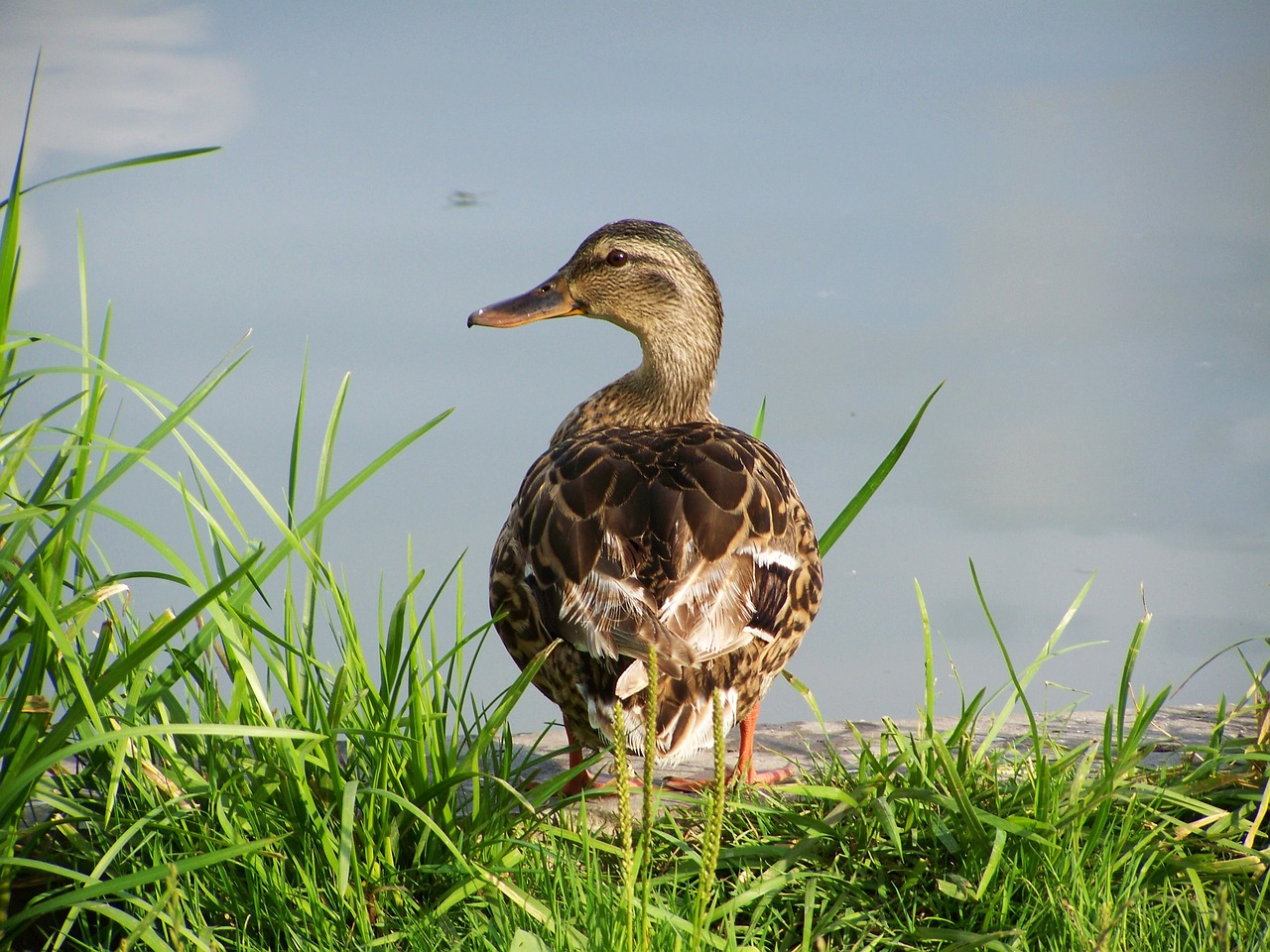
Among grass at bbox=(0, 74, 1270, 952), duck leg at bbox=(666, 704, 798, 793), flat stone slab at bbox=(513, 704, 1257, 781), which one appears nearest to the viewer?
grass at bbox=(0, 74, 1270, 952)

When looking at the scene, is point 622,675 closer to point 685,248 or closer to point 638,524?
point 638,524

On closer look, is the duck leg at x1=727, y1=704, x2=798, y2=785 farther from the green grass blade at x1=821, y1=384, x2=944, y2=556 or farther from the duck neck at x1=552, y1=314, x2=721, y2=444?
the duck neck at x1=552, y1=314, x2=721, y2=444

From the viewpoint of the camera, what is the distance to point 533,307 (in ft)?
13.6

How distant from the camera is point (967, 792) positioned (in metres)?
2.44

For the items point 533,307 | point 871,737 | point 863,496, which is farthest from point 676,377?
point 871,737

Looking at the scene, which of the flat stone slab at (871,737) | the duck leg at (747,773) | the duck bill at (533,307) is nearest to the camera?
the duck leg at (747,773)

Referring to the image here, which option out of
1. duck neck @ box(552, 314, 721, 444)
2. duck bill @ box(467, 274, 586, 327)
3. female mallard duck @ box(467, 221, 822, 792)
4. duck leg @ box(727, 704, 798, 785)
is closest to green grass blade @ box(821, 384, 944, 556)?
female mallard duck @ box(467, 221, 822, 792)

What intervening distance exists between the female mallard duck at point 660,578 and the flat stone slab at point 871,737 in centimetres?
21

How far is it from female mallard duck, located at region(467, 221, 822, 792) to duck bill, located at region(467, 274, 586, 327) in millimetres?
794

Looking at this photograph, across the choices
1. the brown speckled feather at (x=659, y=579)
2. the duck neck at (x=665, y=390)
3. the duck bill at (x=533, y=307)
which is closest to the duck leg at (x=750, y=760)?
the brown speckled feather at (x=659, y=579)

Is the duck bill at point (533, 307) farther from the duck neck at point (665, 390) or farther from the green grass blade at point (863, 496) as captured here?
the green grass blade at point (863, 496)

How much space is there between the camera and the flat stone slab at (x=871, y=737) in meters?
3.31

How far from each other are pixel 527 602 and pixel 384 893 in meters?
0.87

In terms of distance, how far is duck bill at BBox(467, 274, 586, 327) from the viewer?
13.3ft
